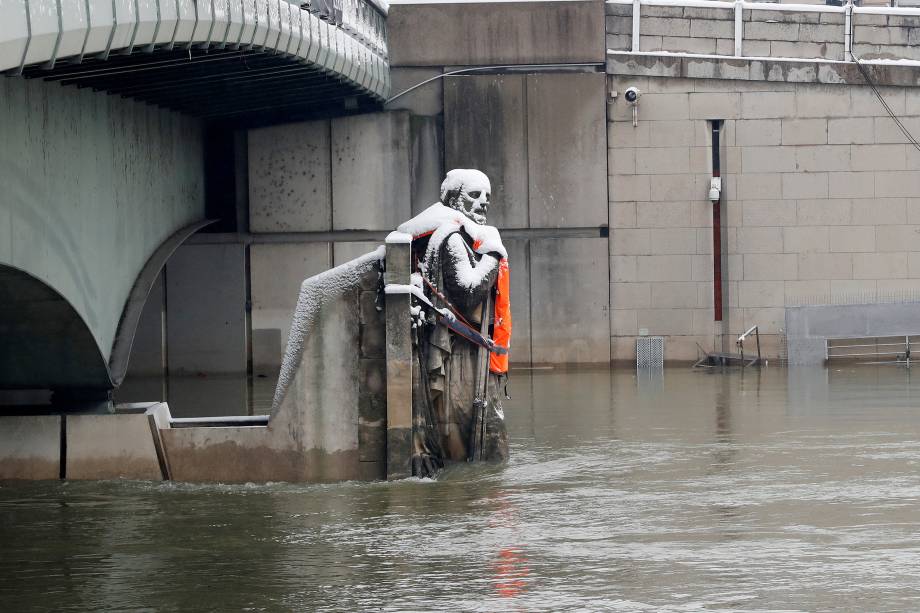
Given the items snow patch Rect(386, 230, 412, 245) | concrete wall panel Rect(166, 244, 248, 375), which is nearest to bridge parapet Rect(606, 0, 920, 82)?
concrete wall panel Rect(166, 244, 248, 375)

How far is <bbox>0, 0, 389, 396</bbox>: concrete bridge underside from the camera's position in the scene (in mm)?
14453

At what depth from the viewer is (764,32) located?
101 feet

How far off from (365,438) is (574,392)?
10960 millimetres

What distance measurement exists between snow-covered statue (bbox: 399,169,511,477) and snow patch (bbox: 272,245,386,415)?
1.67 ft

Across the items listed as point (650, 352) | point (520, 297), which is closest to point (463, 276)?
point (520, 297)

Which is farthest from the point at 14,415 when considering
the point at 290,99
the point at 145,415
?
the point at 290,99

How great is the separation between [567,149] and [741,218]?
11.6 ft

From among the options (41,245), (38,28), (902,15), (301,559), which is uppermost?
(902,15)

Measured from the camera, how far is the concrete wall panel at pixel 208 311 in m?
31.4

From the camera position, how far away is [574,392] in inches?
1037

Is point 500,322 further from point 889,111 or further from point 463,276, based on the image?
point 889,111

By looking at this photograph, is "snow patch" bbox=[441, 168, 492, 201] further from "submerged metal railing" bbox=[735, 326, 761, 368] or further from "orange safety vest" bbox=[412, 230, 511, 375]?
"submerged metal railing" bbox=[735, 326, 761, 368]

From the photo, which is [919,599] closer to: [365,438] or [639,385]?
[365,438]

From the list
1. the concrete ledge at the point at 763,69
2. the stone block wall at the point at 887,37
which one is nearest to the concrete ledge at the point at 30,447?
the concrete ledge at the point at 763,69
